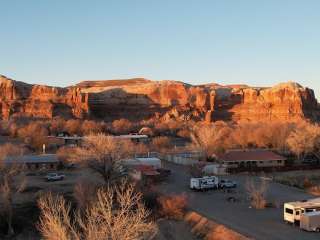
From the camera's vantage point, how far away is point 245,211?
74.7ft

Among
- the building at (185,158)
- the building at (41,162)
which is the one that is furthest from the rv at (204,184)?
the building at (41,162)

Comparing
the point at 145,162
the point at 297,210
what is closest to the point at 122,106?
the point at 145,162

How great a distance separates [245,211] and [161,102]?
82.4m

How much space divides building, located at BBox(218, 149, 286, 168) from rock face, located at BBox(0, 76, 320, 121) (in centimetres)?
5217

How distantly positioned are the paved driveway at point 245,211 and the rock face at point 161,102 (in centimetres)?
6344

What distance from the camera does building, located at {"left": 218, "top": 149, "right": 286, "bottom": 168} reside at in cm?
3878

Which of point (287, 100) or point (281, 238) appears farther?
point (287, 100)

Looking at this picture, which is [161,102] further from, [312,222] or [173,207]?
[312,222]

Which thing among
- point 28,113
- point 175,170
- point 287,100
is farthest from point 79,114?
point 175,170

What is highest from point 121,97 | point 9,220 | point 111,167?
point 121,97

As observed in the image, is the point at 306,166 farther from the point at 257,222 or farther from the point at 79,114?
the point at 79,114

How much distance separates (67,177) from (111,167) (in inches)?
299

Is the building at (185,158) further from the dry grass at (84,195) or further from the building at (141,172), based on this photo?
the dry grass at (84,195)

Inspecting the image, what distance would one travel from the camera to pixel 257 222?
20469 millimetres
